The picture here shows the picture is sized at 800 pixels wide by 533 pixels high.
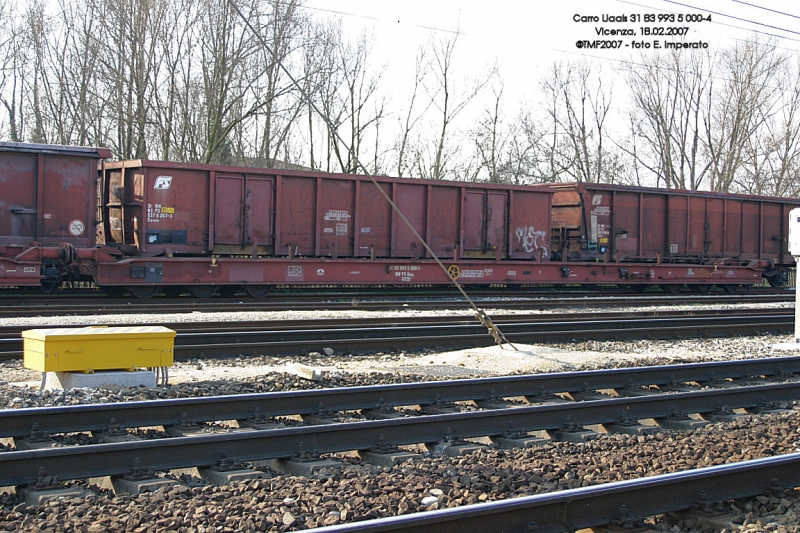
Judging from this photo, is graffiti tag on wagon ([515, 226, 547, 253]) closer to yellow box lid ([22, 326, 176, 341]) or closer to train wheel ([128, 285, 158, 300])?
train wheel ([128, 285, 158, 300])

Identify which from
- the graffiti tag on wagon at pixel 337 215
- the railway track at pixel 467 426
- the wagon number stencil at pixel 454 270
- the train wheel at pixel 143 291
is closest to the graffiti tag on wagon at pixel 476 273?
the wagon number stencil at pixel 454 270

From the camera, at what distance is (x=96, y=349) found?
7.91m

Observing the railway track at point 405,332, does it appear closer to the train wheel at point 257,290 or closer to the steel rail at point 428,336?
the steel rail at point 428,336

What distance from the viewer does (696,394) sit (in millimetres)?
7977

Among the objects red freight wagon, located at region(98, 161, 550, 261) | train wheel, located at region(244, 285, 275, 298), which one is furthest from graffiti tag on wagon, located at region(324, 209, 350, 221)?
train wheel, located at region(244, 285, 275, 298)

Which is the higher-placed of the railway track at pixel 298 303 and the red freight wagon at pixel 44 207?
the red freight wagon at pixel 44 207

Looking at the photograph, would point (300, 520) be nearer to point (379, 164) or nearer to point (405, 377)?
point (405, 377)

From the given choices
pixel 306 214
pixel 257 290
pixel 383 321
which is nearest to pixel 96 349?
pixel 383 321

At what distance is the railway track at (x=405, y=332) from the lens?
1109cm

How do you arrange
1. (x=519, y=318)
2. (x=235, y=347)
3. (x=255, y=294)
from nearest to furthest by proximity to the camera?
(x=235, y=347) → (x=519, y=318) → (x=255, y=294)

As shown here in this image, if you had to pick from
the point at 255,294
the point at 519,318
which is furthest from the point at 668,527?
the point at 255,294

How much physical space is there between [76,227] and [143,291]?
2.15 m

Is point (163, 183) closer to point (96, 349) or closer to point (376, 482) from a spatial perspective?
point (96, 349)

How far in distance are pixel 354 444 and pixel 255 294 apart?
14.6 m
